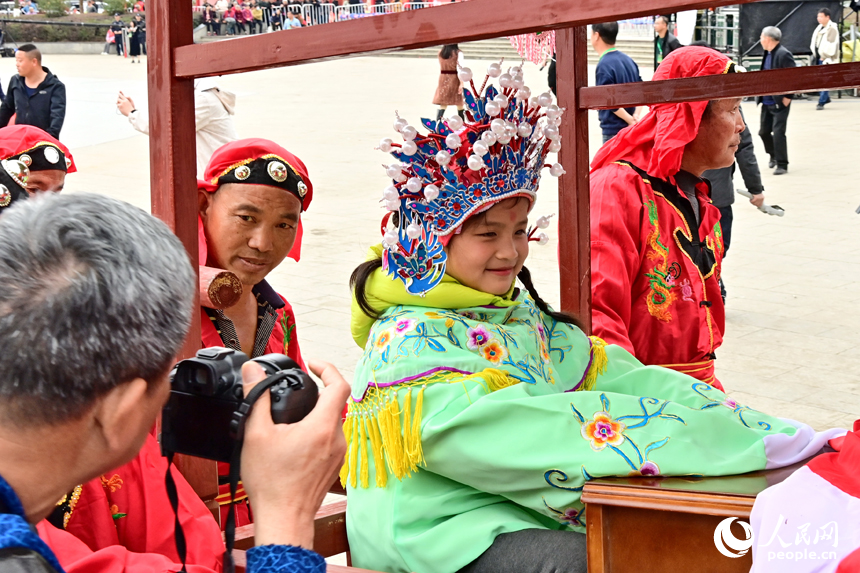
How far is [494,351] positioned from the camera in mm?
1875

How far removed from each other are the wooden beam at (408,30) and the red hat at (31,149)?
5.02ft

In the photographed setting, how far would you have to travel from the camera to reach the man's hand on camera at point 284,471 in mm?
1082

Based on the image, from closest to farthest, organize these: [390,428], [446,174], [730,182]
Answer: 1. [390,428]
2. [446,174]
3. [730,182]

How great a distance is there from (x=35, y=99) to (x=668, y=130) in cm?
668

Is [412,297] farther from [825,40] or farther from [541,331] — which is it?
[825,40]

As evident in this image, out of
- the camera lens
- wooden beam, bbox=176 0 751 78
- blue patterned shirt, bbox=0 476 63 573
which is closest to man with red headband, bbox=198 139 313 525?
wooden beam, bbox=176 0 751 78

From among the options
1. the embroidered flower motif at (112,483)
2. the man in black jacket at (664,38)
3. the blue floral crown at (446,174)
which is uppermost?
the man in black jacket at (664,38)

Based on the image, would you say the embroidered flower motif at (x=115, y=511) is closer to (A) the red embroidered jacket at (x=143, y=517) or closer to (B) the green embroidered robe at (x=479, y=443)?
(A) the red embroidered jacket at (x=143, y=517)

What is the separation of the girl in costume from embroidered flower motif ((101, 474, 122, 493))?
1.44ft

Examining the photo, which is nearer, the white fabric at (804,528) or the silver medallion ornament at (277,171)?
the white fabric at (804,528)

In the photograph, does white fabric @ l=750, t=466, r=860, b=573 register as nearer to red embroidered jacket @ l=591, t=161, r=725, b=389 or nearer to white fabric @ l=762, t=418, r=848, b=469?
white fabric @ l=762, t=418, r=848, b=469

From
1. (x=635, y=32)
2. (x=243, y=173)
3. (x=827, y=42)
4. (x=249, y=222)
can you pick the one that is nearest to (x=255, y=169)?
(x=243, y=173)

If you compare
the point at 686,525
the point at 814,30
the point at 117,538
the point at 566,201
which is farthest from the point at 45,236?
the point at 814,30

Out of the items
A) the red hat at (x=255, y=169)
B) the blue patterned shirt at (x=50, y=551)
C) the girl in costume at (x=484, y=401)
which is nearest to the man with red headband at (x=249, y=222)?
the red hat at (x=255, y=169)
